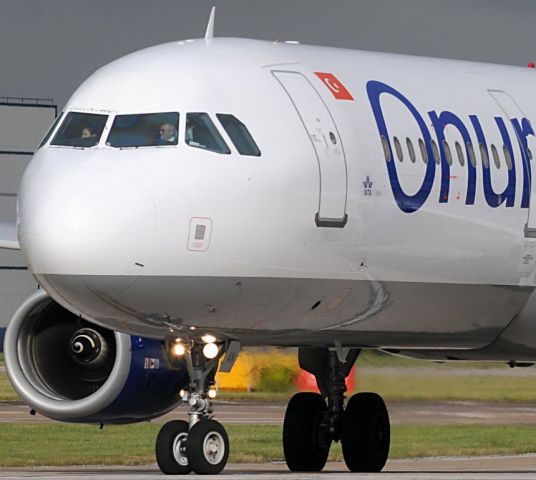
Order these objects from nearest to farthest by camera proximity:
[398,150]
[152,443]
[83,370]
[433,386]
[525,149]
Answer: [398,150] < [525,149] < [83,370] < [433,386] < [152,443]

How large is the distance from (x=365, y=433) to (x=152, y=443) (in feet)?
30.9

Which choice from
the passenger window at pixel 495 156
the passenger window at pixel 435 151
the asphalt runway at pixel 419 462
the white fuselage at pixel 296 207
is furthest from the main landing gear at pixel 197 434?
the passenger window at pixel 495 156

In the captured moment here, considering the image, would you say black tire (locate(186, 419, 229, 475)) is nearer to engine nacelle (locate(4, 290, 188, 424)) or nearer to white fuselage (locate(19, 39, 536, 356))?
white fuselage (locate(19, 39, 536, 356))

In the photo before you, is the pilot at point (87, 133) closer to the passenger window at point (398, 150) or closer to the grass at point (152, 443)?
the passenger window at point (398, 150)

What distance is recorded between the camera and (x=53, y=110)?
96000mm

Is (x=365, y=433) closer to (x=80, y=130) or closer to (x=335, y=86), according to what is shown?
(x=335, y=86)

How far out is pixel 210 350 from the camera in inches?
730

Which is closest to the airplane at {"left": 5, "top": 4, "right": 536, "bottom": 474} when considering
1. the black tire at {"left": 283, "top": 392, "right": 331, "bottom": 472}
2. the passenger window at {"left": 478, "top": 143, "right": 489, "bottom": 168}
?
the passenger window at {"left": 478, "top": 143, "right": 489, "bottom": 168}

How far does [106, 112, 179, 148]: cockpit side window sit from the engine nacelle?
3258 mm

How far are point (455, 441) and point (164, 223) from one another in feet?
52.1

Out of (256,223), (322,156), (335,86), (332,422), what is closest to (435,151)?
(335,86)

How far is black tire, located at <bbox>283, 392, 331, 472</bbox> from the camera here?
2230 centimetres

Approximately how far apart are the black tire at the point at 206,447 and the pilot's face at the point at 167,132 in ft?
8.47

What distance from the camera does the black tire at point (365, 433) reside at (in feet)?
72.5
